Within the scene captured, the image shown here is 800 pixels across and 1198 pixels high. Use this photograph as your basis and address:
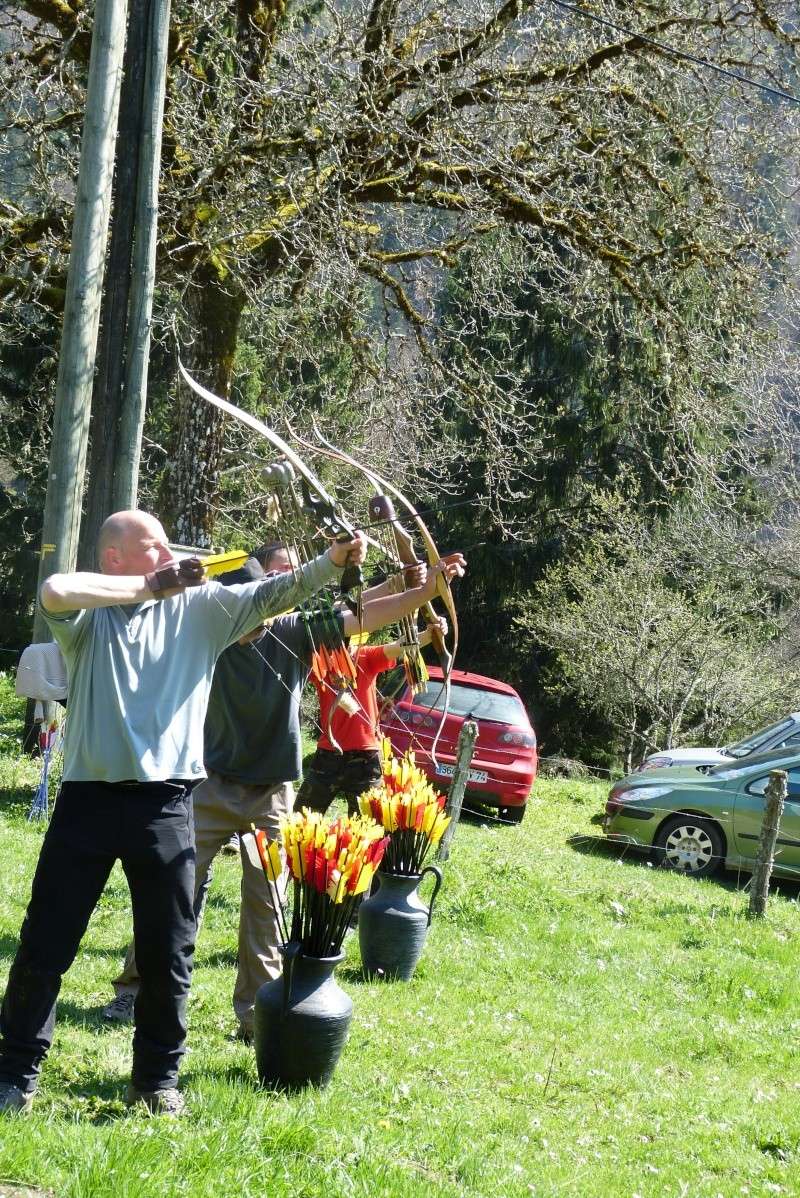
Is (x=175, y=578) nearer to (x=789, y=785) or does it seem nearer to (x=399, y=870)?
(x=399, y=870)

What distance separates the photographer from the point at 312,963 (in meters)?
4.22

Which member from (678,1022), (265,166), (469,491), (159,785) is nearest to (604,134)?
(265,166)

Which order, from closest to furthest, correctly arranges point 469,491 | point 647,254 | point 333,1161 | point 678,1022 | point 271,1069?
point 333,1161
point 271,1069
point 678,1022
point 647,254
point 469,491

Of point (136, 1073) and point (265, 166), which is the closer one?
point (136, 1073)

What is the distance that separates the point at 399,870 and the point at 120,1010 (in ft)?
5.28

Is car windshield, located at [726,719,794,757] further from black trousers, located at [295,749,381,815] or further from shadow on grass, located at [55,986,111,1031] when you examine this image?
shadow on grass, located at [55,986,111,1031]

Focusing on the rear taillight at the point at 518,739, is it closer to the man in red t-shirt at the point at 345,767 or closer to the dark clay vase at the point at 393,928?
the man in red t-shirt at the point at 345,767

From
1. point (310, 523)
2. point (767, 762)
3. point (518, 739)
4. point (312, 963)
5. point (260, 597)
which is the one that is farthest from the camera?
point (518, 739)

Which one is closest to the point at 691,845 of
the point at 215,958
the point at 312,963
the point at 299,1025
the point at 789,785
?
the point at 789,785

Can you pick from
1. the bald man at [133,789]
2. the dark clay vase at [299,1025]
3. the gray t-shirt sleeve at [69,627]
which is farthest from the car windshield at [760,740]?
the gray t-shirt sleeve at [69,627]

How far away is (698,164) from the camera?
10.8m

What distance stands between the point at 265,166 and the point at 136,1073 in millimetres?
7601

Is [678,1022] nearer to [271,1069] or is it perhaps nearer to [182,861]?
[271,1069]

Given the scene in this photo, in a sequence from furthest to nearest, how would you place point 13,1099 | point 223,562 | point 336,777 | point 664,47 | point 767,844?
point 664,47 < point 767,844 < point 336,777 < point 223,562 < point 13,1099
